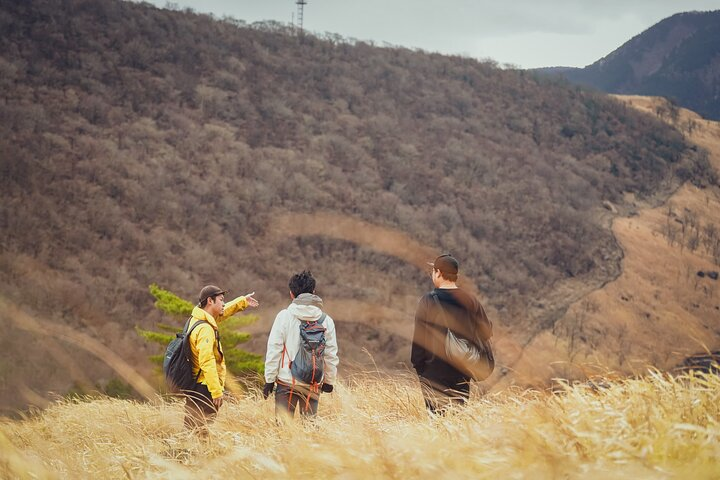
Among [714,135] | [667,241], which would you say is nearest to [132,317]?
[667,241]

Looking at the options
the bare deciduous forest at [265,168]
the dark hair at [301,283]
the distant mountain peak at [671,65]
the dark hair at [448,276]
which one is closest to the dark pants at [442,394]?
the dark hair at [448,276]

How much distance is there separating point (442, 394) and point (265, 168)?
38125mm

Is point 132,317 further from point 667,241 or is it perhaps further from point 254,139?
point 667,241

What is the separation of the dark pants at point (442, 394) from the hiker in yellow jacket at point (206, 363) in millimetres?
1540

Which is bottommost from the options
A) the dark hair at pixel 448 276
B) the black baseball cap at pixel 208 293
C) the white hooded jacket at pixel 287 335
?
the white hooded jacket at pixel 287 335

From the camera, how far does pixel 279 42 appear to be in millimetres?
61312

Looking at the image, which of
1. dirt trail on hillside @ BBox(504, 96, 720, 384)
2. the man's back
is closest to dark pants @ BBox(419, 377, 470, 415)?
the man's back

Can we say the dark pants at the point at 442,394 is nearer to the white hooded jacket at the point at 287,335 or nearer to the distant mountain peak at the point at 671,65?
the white hooded jacket at the point at 287,335

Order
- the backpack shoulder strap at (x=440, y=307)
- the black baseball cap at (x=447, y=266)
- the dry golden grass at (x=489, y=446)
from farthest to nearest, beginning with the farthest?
the black baseball cap at (x=447, y=266), the backpack shoulder strap at (x=440, y=307), the dry golden grass at (x=489, y=446)

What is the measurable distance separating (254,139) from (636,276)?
30.1m

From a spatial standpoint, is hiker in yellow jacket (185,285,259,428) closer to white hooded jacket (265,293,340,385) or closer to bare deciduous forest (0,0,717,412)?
white hooded jacket (265,293,340,385)

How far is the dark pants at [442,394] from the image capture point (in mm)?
4172

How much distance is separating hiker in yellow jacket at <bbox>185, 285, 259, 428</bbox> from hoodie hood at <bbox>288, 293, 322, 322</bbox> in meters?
0.56

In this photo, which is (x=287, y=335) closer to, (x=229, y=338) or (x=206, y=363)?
(x=206, y=363)
